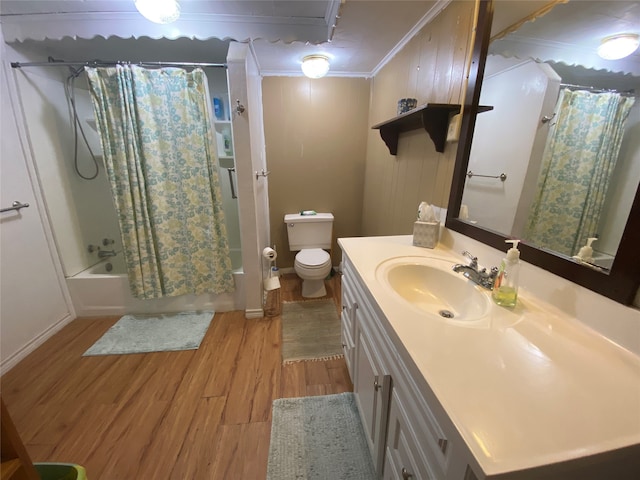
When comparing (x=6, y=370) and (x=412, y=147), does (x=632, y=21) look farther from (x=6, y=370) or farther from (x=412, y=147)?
(x=6, y=370)

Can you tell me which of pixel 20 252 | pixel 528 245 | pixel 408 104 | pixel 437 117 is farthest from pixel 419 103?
pixel 20 252

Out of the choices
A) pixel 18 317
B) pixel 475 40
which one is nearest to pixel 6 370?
pixel 18 317

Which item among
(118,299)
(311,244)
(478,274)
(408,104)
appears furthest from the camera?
(311,244)

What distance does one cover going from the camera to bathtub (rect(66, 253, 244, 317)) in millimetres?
2100

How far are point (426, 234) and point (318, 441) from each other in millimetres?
1130

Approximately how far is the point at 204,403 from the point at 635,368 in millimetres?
1710

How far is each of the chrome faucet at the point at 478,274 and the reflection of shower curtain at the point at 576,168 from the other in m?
0.17

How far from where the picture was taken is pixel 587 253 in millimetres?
716

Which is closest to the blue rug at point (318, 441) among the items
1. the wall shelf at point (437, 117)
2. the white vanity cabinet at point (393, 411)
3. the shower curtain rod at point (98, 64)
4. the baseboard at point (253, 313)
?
the white vanity cabinet at point (393, 411)

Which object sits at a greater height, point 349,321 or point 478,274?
point 478,274

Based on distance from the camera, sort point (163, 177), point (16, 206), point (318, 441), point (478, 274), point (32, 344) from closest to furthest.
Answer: point (478, 274)
point (318, 441)
point (16, 206)
point (32, 344)
point (163, 177)

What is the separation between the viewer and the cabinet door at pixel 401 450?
646 mm

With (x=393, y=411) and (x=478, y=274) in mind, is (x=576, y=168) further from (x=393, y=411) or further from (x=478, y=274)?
(x=393, y=411)

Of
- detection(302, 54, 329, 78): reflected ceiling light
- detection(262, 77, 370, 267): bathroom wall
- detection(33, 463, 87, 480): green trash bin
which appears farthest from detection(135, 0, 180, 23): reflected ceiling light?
detection(33, 463, 87, 480): green trash bin
